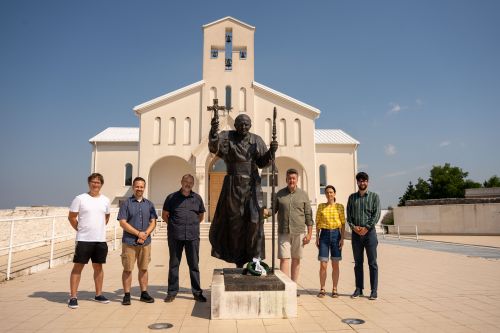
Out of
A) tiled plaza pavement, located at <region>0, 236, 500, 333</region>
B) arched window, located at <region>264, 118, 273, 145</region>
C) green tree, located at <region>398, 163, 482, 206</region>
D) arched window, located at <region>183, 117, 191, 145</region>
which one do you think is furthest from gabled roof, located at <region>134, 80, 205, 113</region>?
green tree, located at <region>398, 163, 482, 206</region>

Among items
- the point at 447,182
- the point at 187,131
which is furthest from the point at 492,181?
the point at 187,131

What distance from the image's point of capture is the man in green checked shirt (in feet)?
20.2

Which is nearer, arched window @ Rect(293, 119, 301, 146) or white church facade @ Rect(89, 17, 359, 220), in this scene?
white church facade @ Rect(89, 17, 359, 220)

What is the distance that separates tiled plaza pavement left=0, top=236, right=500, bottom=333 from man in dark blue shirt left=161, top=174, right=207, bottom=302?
30 cm

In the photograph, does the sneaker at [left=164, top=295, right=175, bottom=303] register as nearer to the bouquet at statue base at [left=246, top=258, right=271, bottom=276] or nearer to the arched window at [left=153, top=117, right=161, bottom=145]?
the bouquet at statue base at [left=246, top=258, right=271, bottom=276]

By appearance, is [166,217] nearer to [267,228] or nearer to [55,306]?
[55,306]

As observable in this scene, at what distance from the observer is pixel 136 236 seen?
18.9 feet

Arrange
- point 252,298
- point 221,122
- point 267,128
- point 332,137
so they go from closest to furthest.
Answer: point 252,298
point 221,122
point 267,128
point 332,137

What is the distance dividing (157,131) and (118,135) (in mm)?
8072

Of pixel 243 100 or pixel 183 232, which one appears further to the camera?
pixel 243 100

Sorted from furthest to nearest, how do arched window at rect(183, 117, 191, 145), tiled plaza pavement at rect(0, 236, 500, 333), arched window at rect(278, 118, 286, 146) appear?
arched window at rect(278, 118, 286, 146), arched window at rect(183, 117, 191, 145), tiled plaza pavement at rect(0, 236, 500, 333)

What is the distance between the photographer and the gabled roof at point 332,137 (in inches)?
1126

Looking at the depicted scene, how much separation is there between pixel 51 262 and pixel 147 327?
21.0 feet

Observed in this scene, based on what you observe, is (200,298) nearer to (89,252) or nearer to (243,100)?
(89,252)
